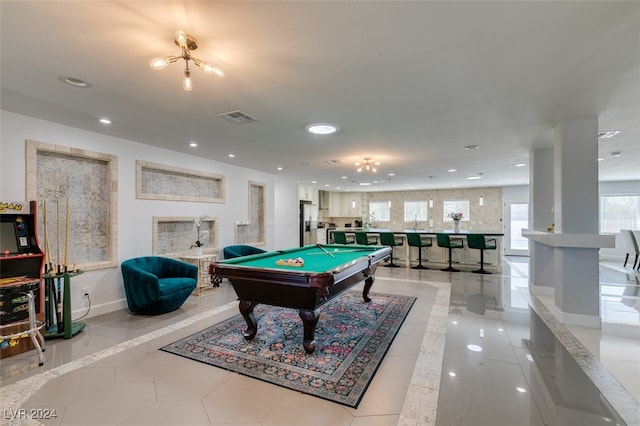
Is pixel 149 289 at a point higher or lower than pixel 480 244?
lower

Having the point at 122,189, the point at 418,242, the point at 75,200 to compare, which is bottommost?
the point at 418,242

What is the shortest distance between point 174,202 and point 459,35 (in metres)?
5.15

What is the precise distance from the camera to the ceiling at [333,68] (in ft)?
5.81

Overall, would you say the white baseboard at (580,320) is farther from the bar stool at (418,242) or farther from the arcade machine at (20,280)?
the arcade machine at (20,280)

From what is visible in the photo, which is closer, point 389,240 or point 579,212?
point 579,212

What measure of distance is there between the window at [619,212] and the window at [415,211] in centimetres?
558

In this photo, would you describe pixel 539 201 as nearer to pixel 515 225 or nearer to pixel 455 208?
pixel 515 225

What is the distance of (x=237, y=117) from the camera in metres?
3.57

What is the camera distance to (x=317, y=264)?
3.56m

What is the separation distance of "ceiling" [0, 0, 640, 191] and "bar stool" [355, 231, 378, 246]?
4.55 meters

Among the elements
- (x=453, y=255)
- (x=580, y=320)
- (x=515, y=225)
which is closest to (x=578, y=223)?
(x=580, y=320)

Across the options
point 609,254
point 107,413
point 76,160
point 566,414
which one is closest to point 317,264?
point 107,413

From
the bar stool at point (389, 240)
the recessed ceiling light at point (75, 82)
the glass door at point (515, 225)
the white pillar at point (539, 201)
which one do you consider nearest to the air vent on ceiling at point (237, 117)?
the recessed ceiling light at point (75, 82)

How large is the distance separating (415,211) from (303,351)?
10.5 m
